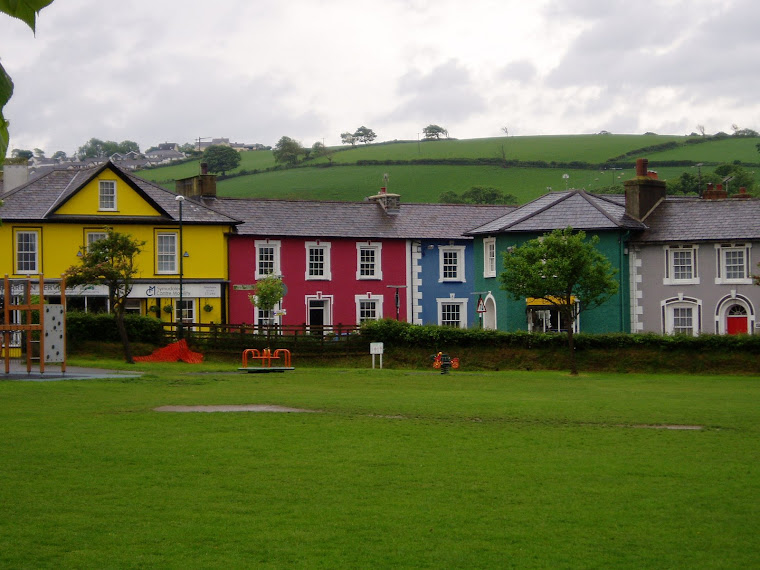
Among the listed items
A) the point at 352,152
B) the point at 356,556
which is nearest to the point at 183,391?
the point at 356,556

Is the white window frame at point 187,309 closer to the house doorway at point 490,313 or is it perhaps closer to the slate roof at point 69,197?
the slate roof at point 69,197

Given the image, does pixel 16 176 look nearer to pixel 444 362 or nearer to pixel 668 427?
pixel 444 362

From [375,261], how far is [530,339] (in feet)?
60.1

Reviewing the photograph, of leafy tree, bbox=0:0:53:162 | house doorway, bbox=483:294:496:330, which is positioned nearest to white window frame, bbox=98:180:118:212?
house doorway, bbox=483:294:496:330

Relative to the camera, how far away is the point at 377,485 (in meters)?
13.1

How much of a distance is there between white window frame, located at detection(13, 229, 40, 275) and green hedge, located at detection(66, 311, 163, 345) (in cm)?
806

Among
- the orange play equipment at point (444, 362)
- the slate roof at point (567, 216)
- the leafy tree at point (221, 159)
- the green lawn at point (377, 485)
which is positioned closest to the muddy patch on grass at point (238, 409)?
the green lawn at point (377, 485)

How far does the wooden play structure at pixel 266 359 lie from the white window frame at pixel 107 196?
42.0 feet

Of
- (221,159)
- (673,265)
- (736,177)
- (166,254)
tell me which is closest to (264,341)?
(166,254)

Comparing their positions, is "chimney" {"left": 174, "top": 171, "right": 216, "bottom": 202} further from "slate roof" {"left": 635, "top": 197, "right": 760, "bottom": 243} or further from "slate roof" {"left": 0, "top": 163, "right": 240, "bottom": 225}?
"slate roof" {"left": 635, "top": 197, "right": 760, "bottom": 243}

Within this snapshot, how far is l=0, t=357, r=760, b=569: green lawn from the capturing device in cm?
982

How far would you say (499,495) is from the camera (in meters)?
12.5

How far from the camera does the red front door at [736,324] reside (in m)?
49.3

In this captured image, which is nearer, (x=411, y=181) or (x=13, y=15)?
(x=13, y=15)
